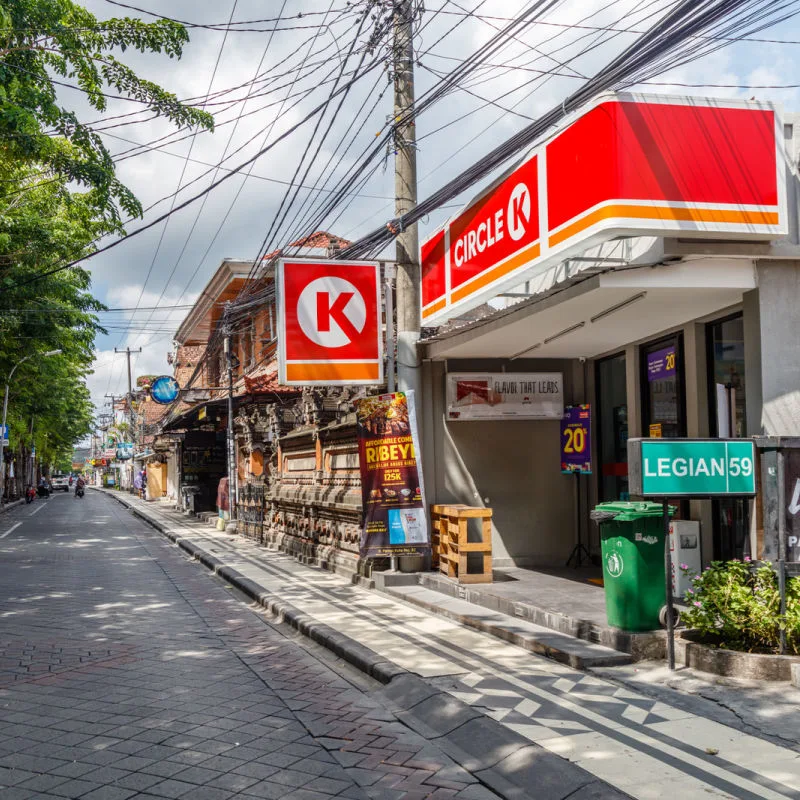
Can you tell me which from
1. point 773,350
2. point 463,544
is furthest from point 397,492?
point 773,350

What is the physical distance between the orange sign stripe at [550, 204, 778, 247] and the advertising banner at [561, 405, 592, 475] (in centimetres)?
522

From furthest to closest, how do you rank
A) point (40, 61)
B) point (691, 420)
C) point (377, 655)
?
point (40, 61)
point (691, 420)
point (377, 655)

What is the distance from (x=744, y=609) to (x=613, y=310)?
11.5 feet

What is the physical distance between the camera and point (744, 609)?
666 centimetres

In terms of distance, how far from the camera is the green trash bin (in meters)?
7.38

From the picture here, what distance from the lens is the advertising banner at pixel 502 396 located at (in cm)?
1244

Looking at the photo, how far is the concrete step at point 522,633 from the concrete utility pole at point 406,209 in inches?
129

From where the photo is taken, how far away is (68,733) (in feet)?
18.6

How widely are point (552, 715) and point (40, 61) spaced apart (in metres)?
13.1

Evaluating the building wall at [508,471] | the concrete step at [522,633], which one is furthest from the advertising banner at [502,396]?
the concrete step at [522,633]

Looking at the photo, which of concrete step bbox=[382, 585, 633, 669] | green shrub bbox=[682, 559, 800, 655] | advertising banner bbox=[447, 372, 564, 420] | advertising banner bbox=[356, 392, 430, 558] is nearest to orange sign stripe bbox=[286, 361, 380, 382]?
advertising banner bbox=[356, 392, 430, 558]

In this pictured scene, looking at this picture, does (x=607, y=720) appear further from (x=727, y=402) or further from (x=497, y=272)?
(x=497, y=272)

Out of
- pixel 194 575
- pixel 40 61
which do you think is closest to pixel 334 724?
pixel 194 575

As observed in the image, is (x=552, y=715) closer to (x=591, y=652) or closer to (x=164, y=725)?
(x=591, y=652)
